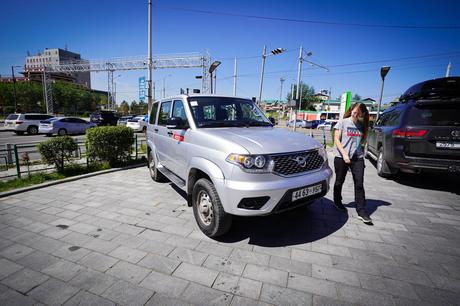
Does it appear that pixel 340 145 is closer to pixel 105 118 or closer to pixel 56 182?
pixel 56 182

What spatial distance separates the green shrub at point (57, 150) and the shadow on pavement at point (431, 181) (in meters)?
9.31

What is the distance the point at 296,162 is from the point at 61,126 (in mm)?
21921

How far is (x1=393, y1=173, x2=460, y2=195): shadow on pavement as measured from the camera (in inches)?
225

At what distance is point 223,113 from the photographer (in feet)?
13.0

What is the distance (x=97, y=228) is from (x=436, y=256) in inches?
187

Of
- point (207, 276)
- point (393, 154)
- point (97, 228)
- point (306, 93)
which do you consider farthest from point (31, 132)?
point (306, 93)

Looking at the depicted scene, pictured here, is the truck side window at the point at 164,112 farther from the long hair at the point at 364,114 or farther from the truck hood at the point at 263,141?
the long hair at the point at 364,114

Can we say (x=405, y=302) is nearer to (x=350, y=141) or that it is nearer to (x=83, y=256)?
(x=350, y=141)

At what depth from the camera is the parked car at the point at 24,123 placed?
18969mm

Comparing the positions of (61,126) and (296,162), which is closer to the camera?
(296,162)

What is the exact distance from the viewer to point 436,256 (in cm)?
288

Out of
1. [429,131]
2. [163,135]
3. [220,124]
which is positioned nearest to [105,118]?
[163,135]

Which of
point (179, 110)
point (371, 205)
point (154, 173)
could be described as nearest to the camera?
point (179, 110)

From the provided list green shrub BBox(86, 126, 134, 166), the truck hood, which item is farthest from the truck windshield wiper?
green shrub BBox(86, 126, 134, 166)
